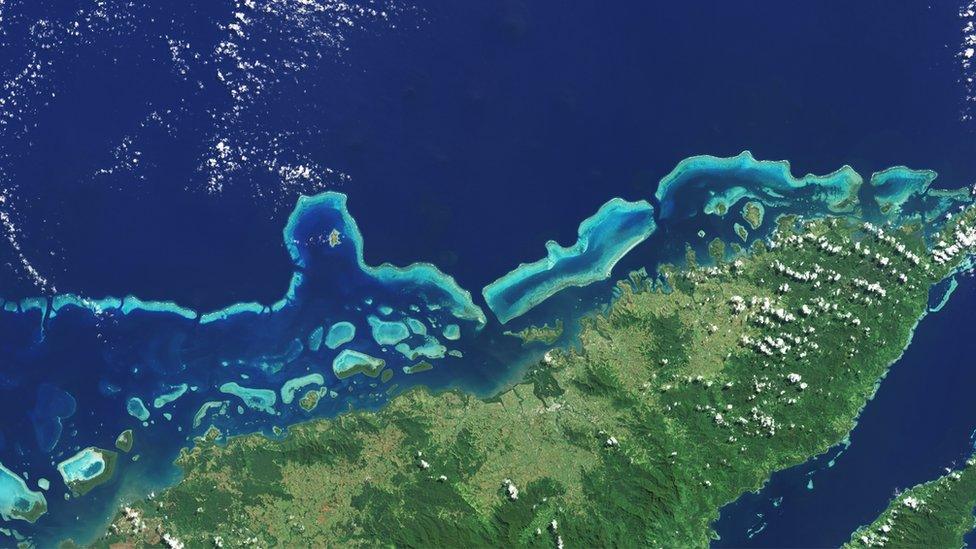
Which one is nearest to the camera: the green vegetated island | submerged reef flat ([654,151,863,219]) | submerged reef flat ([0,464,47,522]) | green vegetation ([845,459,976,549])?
the green vegetated island

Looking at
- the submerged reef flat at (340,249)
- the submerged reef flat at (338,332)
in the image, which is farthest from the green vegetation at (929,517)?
the submerged reef flat at (338,332)

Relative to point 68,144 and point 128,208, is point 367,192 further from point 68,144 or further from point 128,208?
point 68,144

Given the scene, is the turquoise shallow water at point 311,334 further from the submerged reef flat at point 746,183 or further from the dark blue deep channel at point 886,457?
the dark blue deep channel at point 886,457

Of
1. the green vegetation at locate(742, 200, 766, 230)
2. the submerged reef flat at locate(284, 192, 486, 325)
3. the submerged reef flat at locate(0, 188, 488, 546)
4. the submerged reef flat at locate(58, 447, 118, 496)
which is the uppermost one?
the green vegetation at locate(742, 200, 766, 230)

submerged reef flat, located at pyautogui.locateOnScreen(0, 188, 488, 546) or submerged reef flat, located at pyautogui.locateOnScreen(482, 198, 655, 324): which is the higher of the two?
submerged reef flat, located at pyautogui.locateOnScreen(482, 198, 655, 324)

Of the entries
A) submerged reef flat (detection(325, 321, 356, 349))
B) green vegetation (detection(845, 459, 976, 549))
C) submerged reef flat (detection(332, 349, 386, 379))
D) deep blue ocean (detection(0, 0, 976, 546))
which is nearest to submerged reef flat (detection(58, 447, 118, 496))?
deep blue ocean (detection(0, 0, 976, 546))

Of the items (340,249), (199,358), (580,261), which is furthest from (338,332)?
(580,261)

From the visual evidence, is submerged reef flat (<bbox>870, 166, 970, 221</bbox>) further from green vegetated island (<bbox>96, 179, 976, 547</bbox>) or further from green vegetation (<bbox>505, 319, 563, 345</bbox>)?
green vegetation (<bbox>505, 319, 563, 345</bbox>)

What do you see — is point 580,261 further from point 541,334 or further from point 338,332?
point 338,332

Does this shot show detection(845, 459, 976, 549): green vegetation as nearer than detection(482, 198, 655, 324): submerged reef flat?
Yes
